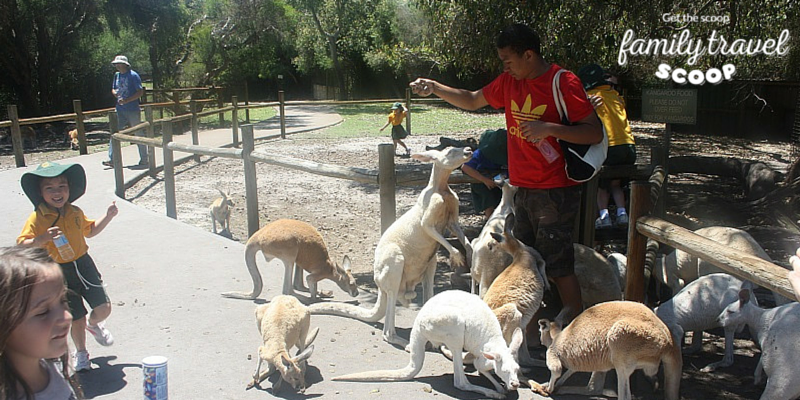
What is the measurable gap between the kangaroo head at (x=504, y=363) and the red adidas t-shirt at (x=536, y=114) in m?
1.00

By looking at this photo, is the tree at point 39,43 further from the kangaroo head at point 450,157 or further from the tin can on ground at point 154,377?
the tin can on ground at point 154,377

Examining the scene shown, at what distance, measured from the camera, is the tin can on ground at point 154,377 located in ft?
9.05

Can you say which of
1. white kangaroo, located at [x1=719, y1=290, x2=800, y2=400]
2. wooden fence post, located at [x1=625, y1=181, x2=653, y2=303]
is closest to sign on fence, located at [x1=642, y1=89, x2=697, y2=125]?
wooden fence post, located at [x1=625, y1=181, x2=653, y2=303]

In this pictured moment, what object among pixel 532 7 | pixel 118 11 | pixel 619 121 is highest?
pixel 118 11

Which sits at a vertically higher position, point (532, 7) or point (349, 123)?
point (532, 7)

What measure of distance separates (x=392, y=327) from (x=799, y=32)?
852 cm

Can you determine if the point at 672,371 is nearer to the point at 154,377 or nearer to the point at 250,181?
the point at 154,377

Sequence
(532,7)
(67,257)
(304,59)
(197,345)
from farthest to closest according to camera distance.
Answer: (304,59), (532,7), (197,345), (67,257)

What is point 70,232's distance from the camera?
4031mm

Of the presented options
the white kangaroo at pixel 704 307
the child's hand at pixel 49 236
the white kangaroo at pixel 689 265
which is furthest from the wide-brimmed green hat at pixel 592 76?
the child's hand at pixel 49 236

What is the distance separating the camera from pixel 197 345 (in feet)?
14.4

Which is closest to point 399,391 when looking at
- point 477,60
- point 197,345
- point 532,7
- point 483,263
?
point 483,263

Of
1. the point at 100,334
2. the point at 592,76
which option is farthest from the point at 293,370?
the point at 592,76

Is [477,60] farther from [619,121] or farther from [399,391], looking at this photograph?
[399,391]
